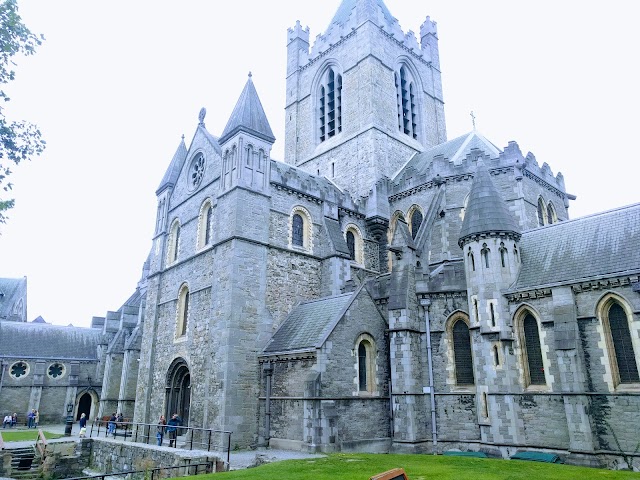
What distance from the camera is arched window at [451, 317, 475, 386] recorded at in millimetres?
18688

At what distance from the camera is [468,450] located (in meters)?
17.5

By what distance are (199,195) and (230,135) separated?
13.8 feet

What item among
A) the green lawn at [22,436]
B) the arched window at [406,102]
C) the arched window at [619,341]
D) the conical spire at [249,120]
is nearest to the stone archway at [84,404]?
the green lawn at [22,436]

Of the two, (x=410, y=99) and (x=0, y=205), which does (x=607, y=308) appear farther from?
(x=410, y=99)

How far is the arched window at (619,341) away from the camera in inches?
588

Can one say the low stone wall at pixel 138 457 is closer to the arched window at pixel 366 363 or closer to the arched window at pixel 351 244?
the arched window at pixel 366 363

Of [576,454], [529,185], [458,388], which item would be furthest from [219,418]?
[529,185]

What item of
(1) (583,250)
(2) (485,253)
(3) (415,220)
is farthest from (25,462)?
(1) (583,250)

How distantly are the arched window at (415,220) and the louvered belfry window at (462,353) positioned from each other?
7.48 meters

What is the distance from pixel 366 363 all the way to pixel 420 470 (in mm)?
7545

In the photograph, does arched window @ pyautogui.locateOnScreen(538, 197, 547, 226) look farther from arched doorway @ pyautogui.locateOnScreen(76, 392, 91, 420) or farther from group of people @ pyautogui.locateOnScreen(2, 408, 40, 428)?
arched doorway @ pyautogui.locateOnScreen(76, 392, 91, 420)

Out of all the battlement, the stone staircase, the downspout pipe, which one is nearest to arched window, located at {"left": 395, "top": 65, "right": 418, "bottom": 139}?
the battlement

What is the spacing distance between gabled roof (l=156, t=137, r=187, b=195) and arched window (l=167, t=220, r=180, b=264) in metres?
2.83

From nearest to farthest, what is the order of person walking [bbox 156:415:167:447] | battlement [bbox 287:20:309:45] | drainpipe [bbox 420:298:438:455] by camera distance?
drainpipe [bbox 420:298:438:455] < person walking [bbox 156:415:167:447] < battlement [bbox 287:20:309:45]
